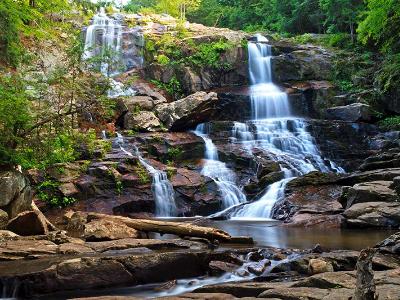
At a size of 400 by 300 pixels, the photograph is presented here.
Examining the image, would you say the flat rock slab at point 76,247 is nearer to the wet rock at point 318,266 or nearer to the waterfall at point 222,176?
the wet rock at point 318,266

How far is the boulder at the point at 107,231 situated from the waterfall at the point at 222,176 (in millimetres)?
7766

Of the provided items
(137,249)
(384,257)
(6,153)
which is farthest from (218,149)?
(384,257)

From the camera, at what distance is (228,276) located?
722 centimetres

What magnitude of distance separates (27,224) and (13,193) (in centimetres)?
195

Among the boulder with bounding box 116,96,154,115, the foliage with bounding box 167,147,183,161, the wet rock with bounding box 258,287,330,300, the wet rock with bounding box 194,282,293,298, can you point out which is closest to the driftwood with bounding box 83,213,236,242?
the wet rock with bounding box 194,282,293,298

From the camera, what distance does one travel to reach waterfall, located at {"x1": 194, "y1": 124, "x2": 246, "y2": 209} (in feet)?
56.4

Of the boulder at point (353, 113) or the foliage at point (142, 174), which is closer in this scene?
the foliage at point (142, 174)

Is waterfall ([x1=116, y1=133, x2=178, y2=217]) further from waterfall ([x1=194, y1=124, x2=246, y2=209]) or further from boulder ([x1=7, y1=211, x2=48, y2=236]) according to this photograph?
boulder ([x1=7, y1=211, x2=48, y2=236])

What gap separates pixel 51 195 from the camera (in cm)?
1559

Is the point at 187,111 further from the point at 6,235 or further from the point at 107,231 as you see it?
the point at 6,235

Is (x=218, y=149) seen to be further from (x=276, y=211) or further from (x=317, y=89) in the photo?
(x=317, y=89)

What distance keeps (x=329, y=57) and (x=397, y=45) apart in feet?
20.0

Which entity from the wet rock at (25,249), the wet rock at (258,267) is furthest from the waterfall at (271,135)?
the wet rock at (25,249)

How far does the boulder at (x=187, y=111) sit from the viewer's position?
877 inches
